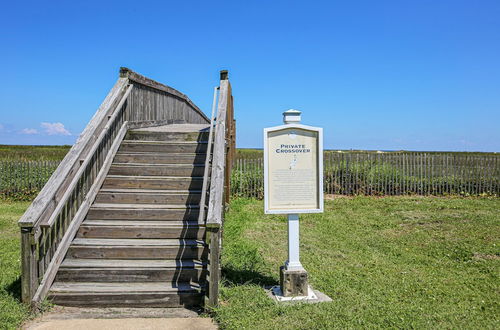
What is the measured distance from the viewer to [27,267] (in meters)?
4.16

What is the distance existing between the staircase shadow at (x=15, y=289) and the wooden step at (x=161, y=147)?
9.62 ft

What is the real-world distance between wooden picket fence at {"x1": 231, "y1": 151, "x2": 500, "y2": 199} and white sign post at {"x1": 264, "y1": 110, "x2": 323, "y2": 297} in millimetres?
9451

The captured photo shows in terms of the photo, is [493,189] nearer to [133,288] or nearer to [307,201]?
[307,201]

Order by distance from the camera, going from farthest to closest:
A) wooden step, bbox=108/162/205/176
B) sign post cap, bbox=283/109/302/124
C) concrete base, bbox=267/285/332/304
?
wooden step, bbox=108/162/205/176 < sign post cap, bbox=283/109/302/124 < concrete base, bbox=267/285/332/304

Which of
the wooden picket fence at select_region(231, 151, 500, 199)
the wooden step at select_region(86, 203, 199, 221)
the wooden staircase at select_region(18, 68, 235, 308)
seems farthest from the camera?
the wooden picket fence at select_region(231, 151, 500, 199)

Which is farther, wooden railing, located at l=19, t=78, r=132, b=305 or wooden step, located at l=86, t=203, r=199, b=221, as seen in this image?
wooden step, located at l=86, t=203, r=199, b=221

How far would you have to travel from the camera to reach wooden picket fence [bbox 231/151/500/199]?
14500 millimetres

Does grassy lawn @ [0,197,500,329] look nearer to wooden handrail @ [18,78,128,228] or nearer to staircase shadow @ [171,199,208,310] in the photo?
staircase shadow @ [171,199,208,310]

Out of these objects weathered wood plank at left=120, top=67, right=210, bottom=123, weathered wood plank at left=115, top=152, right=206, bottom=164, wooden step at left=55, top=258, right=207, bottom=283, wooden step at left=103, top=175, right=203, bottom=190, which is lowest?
wooden step at left=55, top=258, right=207, bottom=283

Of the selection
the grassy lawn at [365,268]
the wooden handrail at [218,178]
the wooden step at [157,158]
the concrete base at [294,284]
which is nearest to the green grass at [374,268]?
the grassy lawn at [365,268]

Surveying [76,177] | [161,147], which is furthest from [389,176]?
[76,177]

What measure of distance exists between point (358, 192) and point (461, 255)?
781 centimetres

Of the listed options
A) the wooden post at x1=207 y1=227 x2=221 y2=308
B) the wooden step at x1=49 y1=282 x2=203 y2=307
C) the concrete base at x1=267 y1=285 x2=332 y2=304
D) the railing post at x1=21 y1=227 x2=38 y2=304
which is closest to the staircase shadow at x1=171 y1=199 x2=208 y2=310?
the wooden step at x1=49 y1=282 x2=203 y2=307

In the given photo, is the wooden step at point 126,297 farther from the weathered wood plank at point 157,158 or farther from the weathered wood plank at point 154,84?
the weathered wood plank at point 154,84
